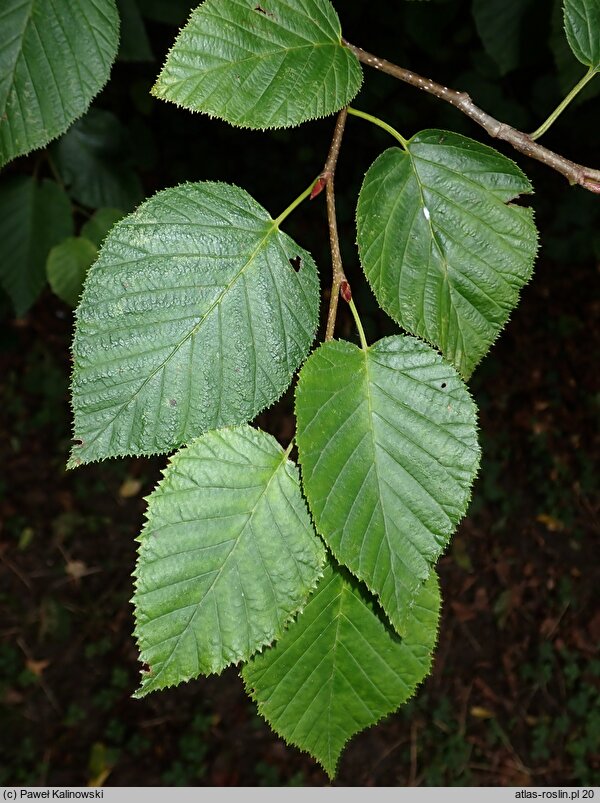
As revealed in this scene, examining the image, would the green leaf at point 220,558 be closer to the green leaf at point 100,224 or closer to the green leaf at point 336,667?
the green leaf at point 336,667

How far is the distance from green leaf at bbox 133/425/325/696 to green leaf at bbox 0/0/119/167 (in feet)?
2.26

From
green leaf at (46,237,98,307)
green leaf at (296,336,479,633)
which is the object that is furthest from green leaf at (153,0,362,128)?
green leaf at (46,237,98,307)

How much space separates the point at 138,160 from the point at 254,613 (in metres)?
2.51

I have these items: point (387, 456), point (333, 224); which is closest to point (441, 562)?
point (387, 456)

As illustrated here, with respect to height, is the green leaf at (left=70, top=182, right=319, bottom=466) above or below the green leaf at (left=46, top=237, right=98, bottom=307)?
above

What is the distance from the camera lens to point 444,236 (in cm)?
115

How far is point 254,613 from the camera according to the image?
1.07 m

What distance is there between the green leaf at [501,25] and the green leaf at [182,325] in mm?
1546

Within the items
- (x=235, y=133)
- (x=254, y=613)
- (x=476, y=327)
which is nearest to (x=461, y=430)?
(x=476, y=327)

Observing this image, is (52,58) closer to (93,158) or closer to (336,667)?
(336,667)

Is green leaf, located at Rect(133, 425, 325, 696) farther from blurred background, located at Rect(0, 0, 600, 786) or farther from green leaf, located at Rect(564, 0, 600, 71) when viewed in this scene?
blurred background, located at Rect(0, 0, 600, 786)

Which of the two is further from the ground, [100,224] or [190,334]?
[190,334]

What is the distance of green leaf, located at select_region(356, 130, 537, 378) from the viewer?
113cm

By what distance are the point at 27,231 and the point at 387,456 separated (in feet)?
6.53
